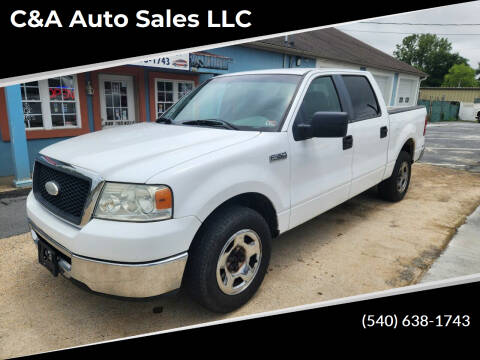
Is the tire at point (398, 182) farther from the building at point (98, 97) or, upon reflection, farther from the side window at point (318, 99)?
the building at point (98, 97)

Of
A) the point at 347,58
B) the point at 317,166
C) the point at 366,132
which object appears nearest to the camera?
the point at 317,166

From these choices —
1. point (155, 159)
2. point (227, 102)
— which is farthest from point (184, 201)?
point (227, 102)

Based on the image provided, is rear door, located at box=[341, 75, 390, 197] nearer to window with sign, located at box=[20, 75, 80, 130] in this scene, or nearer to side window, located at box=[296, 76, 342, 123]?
side window, located at box=[296, 76, 342, 123]

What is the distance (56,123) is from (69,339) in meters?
6.62

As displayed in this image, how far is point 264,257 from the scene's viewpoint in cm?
286

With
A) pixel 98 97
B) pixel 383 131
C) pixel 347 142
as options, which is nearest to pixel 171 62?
pixel 98 97

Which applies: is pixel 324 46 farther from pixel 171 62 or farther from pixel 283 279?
pixel 283 279

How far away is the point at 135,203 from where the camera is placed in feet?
7.02

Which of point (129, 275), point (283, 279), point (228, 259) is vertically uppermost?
point (129, 275)

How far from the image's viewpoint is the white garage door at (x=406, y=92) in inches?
1042

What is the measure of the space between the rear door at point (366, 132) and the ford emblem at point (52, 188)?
9.34 feet

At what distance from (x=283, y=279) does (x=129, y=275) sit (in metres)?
1.53

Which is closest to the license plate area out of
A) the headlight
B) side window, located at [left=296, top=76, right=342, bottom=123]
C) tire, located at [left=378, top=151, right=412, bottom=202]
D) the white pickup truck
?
the white pickup truck

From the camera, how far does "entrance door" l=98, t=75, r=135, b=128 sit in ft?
28.5
